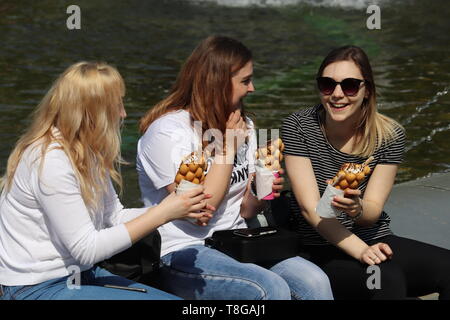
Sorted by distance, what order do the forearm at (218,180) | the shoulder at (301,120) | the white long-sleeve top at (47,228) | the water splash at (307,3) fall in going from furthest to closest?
the water splash at (307,3)
the shoulder at (301,120)
the forearm at (218,180)
the white long-sleeve top at (47,228)

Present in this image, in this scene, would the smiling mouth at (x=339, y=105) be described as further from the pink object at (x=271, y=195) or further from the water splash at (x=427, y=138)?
the water splash at (x=427, y=138)

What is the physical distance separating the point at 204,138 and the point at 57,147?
932 mm

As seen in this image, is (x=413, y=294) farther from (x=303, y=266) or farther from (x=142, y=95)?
(x=142, y=95)

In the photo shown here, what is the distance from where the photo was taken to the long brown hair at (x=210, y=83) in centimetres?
362

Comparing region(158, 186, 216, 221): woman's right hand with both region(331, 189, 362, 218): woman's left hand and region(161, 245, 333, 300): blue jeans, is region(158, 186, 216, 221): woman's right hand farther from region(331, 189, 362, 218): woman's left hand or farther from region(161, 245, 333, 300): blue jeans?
region(331, 189, 362, 218): woman's left hand

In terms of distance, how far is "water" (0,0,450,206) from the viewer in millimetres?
9312

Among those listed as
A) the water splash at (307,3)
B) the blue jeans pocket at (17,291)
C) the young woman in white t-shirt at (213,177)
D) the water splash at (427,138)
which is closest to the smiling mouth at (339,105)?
the young woman in white t-shirt at (213,177)

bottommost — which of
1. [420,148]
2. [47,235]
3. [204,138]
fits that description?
[420,148]

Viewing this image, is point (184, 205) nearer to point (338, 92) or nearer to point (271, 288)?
point (271, 288)

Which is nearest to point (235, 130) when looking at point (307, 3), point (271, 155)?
point (271, 155)

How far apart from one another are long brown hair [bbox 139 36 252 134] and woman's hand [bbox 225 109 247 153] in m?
0.03

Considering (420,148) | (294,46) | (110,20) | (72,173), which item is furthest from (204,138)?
(110,20)

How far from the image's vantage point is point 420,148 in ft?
27.3

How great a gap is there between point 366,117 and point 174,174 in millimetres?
997
